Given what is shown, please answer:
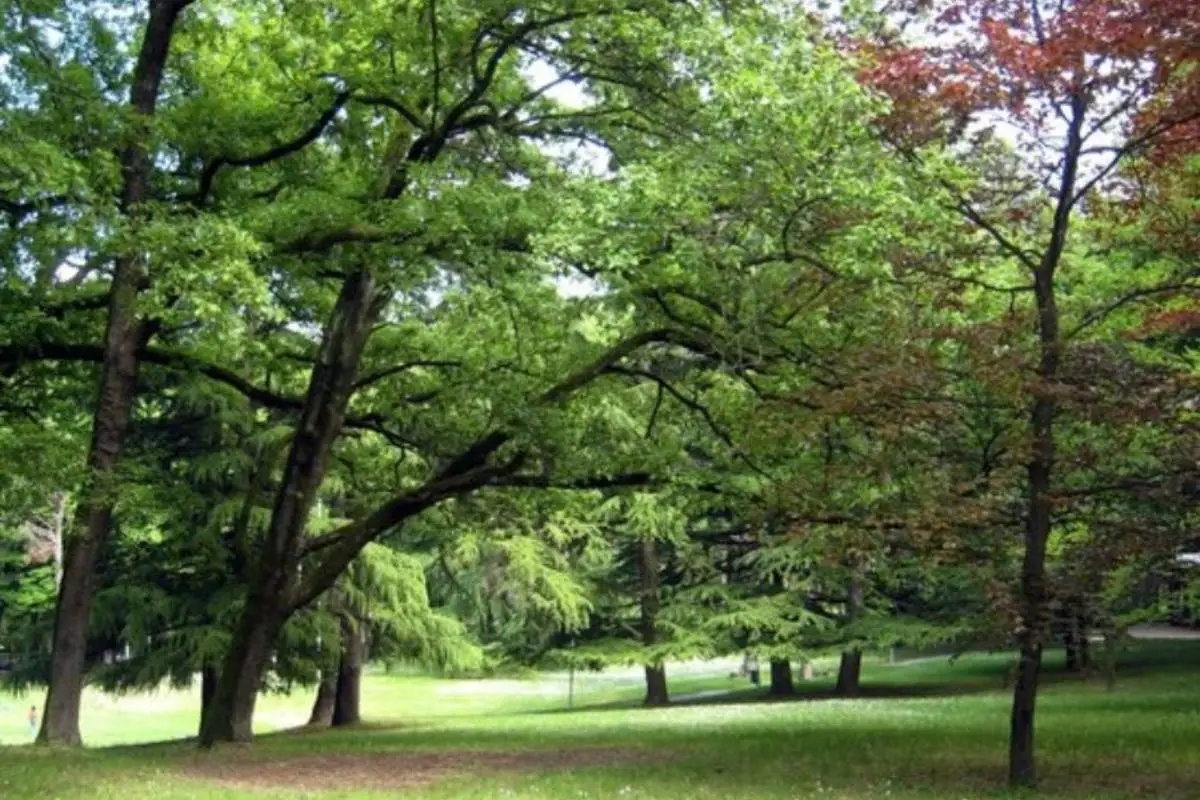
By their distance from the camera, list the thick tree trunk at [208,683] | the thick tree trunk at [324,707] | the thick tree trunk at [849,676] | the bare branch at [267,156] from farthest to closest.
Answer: the thick tree trunk at [849,676] < the thick tree trunk at [324,707] < the thick tree trunk at [208,683] < the bare branch at [267,156]

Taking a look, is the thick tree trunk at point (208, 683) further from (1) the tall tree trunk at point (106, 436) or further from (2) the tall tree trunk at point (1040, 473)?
(2) the tall tree trunk at point (1040, 473)

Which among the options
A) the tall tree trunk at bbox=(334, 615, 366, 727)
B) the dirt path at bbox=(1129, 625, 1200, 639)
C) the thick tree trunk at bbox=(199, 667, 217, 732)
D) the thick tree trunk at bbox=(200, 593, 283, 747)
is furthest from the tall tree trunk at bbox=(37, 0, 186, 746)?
the dirt path at bbox=(1129, 625, 1200, 639)

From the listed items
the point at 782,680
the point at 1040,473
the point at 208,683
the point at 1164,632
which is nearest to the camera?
the point at 1040,473

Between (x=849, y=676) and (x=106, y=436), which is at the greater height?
(x=106, y=436)

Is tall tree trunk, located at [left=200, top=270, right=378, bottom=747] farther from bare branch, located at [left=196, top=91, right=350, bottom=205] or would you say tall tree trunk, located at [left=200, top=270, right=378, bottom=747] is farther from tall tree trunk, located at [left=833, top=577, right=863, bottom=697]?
tall tree trunk, located at [left=833, top=577, right=863, bottom=697]

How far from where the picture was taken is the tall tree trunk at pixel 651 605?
31.7 metres

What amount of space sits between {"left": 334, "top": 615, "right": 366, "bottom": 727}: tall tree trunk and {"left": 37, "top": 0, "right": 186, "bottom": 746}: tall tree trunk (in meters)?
10.0

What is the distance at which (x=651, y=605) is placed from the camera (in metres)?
31.8

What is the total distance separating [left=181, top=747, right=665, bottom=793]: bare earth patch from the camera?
12020mm

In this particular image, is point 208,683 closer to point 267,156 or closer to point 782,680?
point 267,156

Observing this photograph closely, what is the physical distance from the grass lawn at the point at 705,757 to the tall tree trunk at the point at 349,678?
0.60 metres

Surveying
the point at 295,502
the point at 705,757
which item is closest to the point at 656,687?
the point at 295,502

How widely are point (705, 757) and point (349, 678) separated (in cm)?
1419

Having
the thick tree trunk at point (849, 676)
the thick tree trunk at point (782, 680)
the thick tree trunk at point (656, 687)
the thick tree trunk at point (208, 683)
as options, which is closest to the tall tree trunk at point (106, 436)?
the thick tree trunk at point (208, 683)
